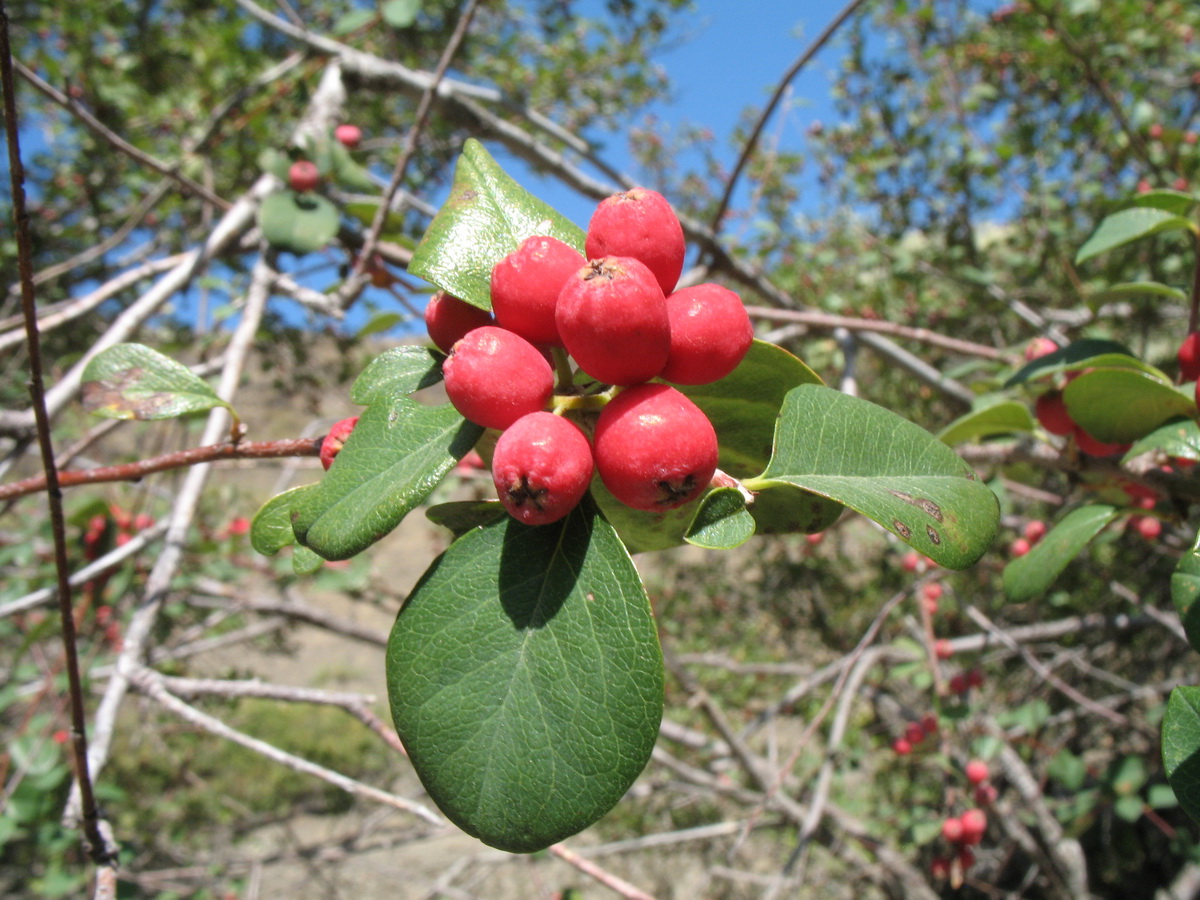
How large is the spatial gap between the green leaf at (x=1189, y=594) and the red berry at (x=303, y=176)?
178 cm

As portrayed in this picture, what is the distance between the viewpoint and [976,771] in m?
2.18

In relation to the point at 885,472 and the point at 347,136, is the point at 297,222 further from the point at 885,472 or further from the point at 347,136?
the point at 885,472

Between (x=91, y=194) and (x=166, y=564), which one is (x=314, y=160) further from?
(x=91, y=194)

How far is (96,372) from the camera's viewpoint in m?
0.91

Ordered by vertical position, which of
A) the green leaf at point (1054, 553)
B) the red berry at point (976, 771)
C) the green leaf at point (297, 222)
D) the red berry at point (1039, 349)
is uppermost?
the green leaf at point (297, 222)

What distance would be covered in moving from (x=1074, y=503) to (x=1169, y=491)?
0.51 meters

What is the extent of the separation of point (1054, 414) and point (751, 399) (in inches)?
24.2

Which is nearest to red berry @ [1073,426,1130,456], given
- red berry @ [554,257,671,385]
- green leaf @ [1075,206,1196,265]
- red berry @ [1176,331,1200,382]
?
red berry @ [1176,331,1200,382]

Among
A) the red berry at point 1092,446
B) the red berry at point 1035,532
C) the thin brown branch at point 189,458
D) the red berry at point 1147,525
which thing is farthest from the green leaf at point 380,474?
the red berry at point 1035,532

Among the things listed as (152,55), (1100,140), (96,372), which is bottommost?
(96,372)

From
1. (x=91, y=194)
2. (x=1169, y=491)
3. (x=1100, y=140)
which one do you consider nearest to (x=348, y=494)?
(x=1169, y=491)

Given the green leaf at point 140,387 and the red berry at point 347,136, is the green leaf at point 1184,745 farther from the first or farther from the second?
the red berry at point 347,136

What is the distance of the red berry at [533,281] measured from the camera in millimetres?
646

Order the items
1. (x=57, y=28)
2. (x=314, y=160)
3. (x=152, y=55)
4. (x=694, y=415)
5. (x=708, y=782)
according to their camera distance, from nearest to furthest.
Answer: (x=694, y=415) → (x=314, y=160) → (x=708, y=782) → (x=152, y=55) → (x=57, y=28)
